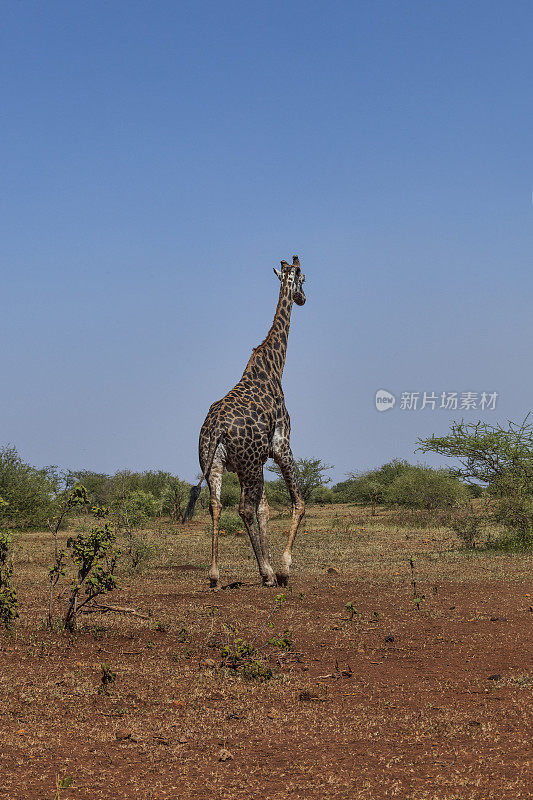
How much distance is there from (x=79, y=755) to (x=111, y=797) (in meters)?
0.66

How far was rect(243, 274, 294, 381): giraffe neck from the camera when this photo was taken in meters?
13.3

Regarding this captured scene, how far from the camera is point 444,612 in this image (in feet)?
30.7

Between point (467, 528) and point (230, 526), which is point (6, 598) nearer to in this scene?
point (467, 528)

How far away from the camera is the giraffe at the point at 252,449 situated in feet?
38.0

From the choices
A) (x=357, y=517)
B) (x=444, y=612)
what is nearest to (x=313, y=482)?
(x=357, y=517)

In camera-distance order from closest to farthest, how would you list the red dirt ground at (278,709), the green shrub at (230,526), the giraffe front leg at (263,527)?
the red dirt ground at (278,709), the giraffe front leg at (263,527), the green shrub at (230,526)

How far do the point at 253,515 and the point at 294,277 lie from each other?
15.9 ft

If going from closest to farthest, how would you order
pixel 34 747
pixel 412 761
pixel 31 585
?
pixel 412 761 → pixel 34 747 → pixel 31 585

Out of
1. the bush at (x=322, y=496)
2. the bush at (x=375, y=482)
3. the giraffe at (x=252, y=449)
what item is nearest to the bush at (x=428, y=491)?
the bush at (x=375, y=482)

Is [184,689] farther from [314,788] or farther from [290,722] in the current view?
[314,788]

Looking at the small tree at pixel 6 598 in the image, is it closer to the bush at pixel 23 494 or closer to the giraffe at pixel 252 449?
the giraffe at pixel 252 449

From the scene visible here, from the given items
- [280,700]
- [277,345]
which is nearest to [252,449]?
[277,345]

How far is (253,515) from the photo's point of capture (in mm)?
12297

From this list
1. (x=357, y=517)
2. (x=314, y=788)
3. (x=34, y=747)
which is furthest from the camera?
(x=357, y=517)
